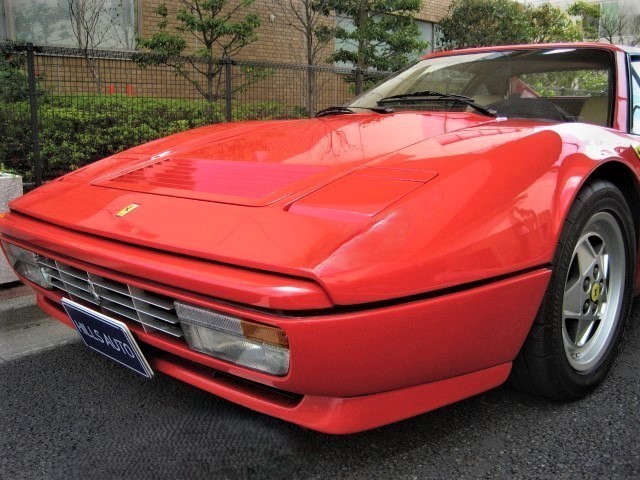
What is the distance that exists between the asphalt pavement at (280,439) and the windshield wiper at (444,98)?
3.90 ft

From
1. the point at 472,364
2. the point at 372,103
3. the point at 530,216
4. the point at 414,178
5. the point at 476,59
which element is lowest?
the point at 472,364

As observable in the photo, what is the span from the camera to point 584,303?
2.15 metres

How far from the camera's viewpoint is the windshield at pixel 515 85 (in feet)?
8.87

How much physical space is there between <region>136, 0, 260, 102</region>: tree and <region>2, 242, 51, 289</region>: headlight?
3874mm

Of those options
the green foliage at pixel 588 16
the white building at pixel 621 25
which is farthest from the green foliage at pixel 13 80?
the green foliage at pixel 588 16

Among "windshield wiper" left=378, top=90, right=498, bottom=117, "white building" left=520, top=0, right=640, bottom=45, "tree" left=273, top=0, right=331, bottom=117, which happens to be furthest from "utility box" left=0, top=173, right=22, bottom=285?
"white building" left=520, top=0, right=640, bottom=45

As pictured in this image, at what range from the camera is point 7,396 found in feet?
7.43

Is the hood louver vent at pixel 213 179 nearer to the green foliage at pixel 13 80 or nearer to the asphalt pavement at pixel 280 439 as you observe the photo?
the asphalt pavement at pixel 280 439

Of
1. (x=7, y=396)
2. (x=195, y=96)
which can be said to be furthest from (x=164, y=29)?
(x=7, y=396)

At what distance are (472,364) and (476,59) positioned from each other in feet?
6.86

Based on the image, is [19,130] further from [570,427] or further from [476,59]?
[570,427]

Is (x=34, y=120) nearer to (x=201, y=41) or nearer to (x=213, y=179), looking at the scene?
(x=213, y=179)

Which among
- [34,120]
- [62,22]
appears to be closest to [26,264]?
[34,120]

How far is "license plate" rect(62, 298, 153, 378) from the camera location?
1.75 metres
